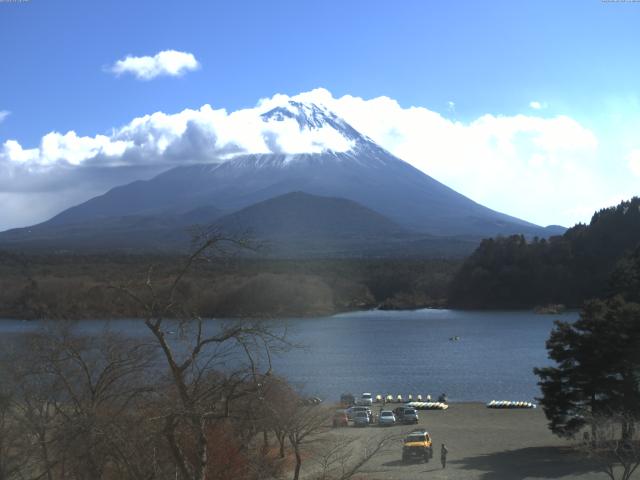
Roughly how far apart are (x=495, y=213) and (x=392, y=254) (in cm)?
6157

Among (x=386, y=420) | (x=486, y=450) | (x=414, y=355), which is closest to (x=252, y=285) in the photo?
(x=414, y=355)

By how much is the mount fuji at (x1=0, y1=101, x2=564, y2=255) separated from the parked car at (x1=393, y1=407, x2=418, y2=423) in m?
65.6

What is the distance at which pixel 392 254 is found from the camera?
90.2 meters

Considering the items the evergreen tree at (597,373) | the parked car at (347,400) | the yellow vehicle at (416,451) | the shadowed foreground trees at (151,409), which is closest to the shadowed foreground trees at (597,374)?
the evergreen tree at (597,373)

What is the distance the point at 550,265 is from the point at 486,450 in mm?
45636

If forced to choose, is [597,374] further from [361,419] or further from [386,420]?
[361,419]

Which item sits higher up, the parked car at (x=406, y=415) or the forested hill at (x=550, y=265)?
the forested hill at (x=550, y=265)

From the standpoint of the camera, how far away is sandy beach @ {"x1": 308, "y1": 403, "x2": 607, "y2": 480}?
1225 cm

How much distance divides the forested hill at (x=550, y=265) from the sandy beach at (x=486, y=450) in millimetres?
39324

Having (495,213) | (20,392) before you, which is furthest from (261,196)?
(20,392)

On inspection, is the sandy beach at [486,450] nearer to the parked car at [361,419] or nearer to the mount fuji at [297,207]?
the parked car at [361,419]

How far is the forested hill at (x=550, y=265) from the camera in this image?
57344mm

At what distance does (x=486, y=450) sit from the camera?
1470cm

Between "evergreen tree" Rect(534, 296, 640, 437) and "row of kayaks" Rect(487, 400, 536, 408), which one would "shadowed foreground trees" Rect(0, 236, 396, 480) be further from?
"row of kayaks" Rect(487, 400, 536, 408)
